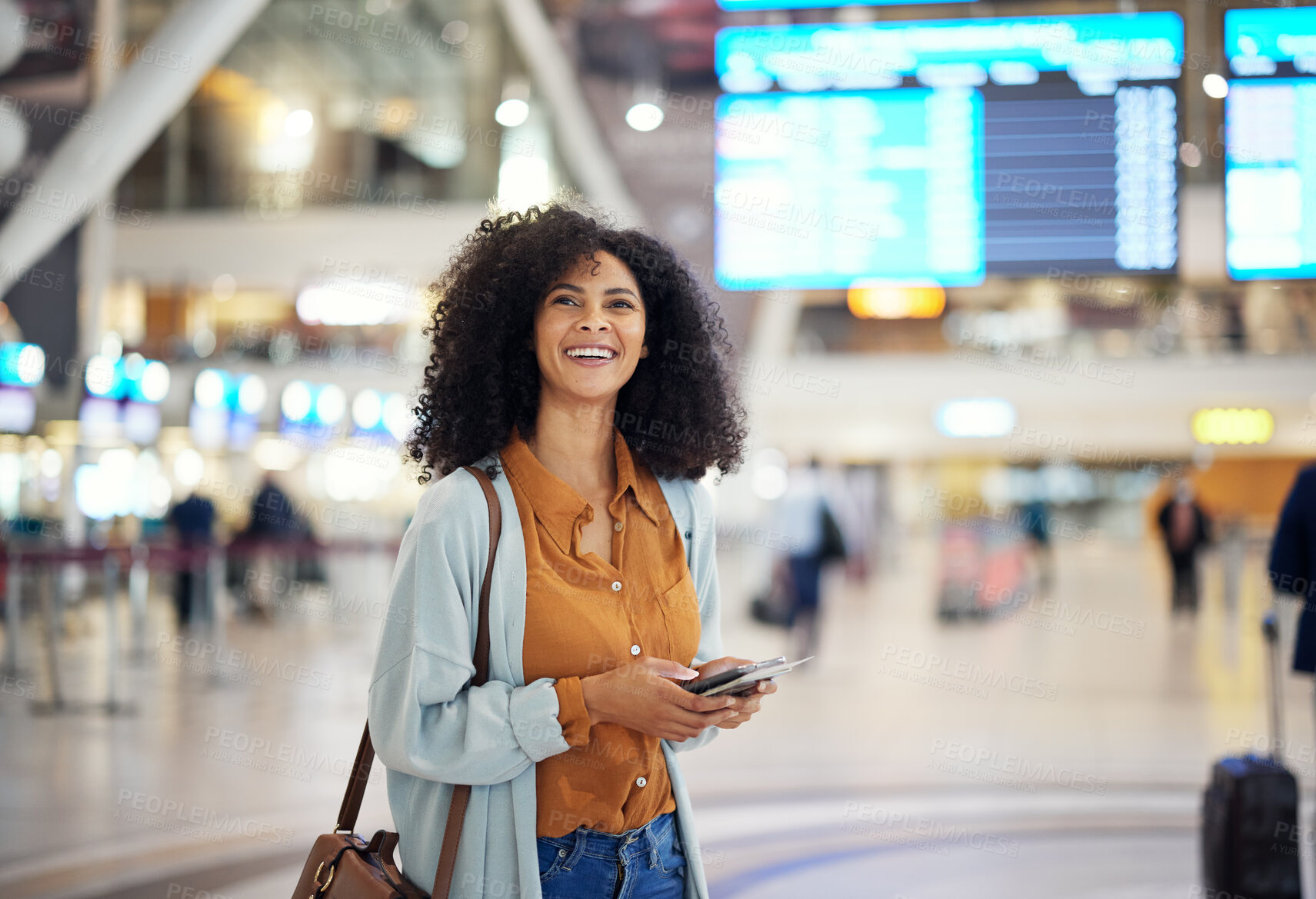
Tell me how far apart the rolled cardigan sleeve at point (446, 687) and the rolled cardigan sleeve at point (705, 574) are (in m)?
0.39

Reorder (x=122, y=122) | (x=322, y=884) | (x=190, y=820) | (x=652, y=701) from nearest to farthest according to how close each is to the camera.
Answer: (x=652, y=701) → (x=322, y=884) → (x=190, y=820) → (x=122, y=122)

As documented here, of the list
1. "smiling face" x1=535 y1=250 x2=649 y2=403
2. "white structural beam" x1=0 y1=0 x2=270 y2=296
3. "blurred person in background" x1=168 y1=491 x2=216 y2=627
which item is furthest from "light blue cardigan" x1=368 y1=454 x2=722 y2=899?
"blurred person in background" x1=168 y1=491 x2=216 y2=627

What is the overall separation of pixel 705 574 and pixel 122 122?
681 centimetres

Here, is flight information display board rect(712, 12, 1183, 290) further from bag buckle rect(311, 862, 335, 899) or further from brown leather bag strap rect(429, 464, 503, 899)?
bag buckle rect(311, 862, 335, 899)

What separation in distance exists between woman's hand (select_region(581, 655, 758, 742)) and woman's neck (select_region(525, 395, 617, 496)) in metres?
0.36

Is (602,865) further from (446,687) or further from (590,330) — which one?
(590,330)

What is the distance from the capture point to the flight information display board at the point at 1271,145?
4.60 m

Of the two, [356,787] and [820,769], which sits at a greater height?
[356,787]

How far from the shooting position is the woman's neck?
1.89m

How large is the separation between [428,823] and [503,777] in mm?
158

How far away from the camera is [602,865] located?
172 cm

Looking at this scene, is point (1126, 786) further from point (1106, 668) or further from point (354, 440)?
Result: point (354, 440)

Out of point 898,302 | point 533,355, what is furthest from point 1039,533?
point 533,355

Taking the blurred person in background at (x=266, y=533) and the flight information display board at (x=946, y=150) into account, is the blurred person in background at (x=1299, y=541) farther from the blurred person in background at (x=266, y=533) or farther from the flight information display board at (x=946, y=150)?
the blurred person in background at (x=266, y=533)
